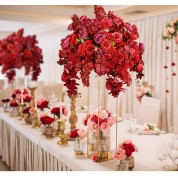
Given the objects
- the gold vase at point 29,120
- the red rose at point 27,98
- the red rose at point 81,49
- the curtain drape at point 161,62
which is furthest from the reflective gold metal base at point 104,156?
the curtain drape at point 161,62

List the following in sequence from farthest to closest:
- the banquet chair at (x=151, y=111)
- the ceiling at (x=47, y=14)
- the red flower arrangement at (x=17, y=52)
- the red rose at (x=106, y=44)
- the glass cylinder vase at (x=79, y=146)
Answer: the banquet chair at (x=151, y=111)
the ceiling at (x=47, y=14)
the red flower arrangement at (x=17, y=52)
the glass cylinder vase at (x=79, y=146)
the red rose at (x=106, y=44)

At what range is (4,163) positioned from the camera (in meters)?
3.66

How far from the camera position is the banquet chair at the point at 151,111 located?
11.8 feet

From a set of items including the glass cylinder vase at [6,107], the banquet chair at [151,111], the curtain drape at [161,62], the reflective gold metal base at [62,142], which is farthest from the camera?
the curtain drape at [161,62]

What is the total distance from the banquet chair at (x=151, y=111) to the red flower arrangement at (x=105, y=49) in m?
Result: 1.75

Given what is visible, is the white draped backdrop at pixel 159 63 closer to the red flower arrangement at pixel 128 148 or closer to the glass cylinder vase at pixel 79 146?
the glass cylinder vase at pixel 79 146

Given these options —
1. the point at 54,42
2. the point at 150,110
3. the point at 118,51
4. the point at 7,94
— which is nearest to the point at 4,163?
the point at 7,94

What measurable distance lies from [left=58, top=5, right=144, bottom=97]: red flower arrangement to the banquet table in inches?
20.2

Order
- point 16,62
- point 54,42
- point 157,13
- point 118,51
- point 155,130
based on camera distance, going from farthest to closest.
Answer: point 157,13, point 54,42, point 16,62, point 155,130, point 118,51

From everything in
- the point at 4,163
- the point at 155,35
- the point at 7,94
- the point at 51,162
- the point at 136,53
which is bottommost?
the point at 4,163

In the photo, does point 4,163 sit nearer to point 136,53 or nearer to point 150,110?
point 150,110

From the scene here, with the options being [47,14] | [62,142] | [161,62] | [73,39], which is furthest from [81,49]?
[161,62]

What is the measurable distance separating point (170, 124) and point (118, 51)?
3344 millimetres

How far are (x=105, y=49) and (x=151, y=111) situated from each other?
6.79 feet
